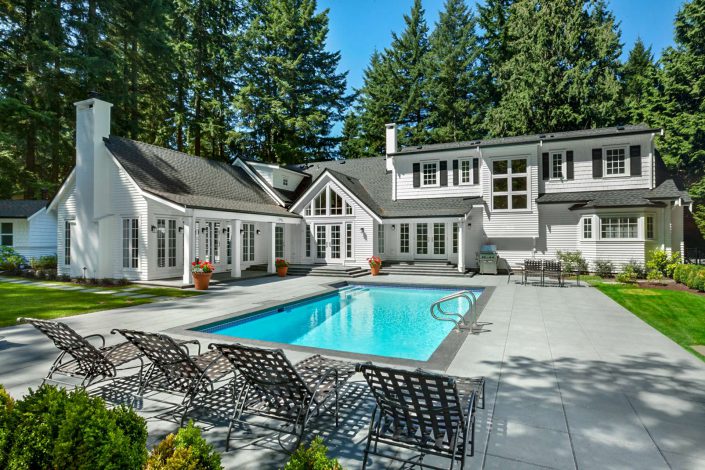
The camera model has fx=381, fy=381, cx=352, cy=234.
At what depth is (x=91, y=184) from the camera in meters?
16.7

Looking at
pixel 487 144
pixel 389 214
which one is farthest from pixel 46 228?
pixel 487 144

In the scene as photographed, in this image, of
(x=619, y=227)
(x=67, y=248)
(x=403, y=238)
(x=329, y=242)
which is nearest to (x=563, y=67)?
(x=619, y=227)

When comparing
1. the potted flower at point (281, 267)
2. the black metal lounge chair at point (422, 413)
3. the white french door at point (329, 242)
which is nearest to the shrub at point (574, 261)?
the white french door at point (329, 242)

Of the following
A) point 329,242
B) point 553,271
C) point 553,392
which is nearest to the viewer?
point 553,392

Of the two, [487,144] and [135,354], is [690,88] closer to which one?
[487,144]

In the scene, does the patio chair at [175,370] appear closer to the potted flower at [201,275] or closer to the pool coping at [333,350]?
the pool coping at [333,350]

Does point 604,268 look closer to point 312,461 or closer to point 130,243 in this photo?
point 312,461

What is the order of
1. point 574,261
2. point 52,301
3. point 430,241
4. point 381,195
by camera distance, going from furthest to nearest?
point 381,195
point 430,241
point 574,261
point 52,301

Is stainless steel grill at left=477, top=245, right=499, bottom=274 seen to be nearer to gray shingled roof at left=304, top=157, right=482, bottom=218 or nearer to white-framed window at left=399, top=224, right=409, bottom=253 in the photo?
gray shingled roof at left=304, top=157, right=482, bottom=218

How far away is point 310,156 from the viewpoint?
37.8 meters

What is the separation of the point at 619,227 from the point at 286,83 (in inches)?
1085

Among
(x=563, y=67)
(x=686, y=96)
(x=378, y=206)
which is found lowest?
(x=378, y=206)

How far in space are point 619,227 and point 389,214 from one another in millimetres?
11294

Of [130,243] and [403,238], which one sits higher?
[403,238]
